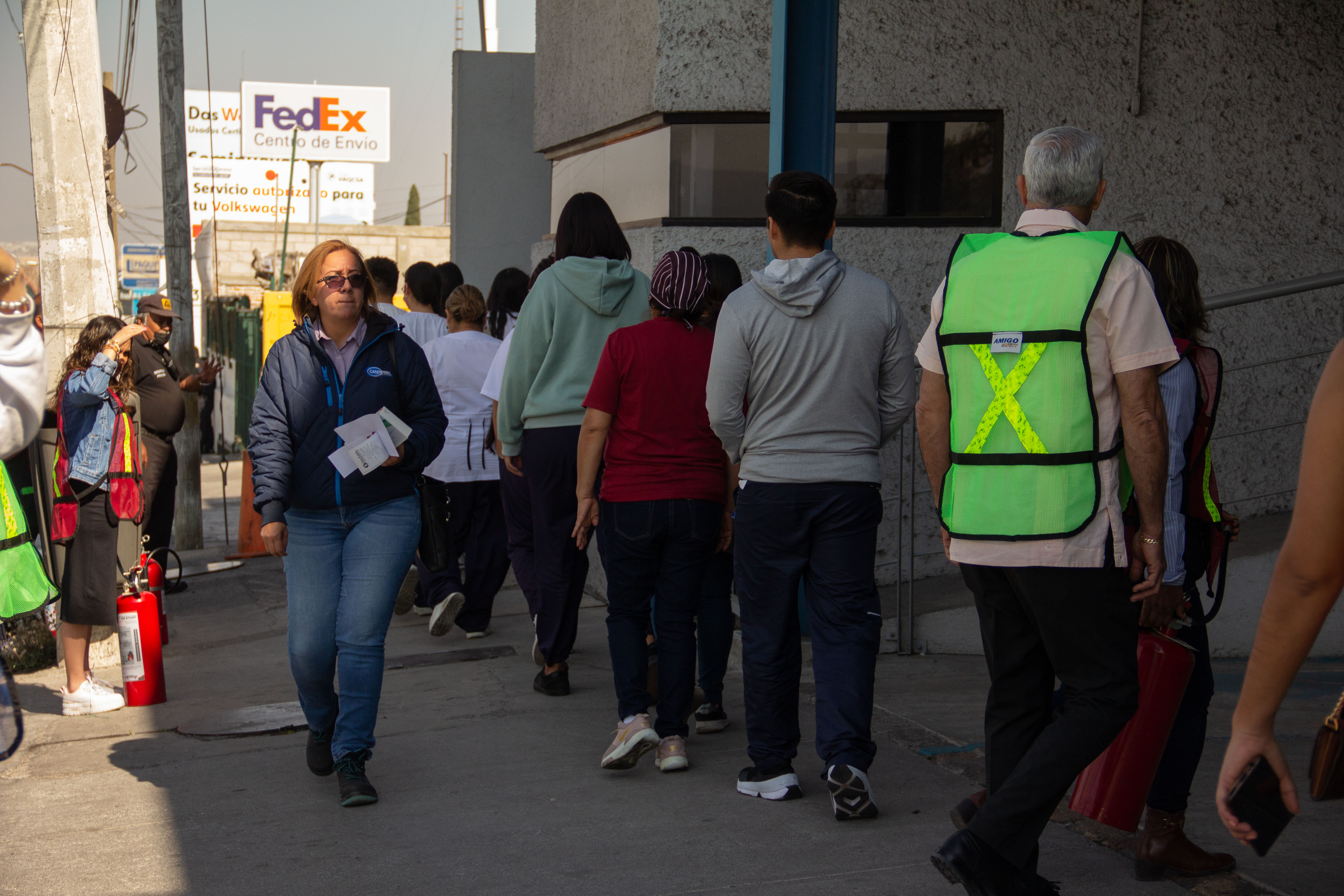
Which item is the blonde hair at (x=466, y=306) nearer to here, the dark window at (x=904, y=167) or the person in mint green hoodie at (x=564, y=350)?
the dark window at (x=904, y=167)

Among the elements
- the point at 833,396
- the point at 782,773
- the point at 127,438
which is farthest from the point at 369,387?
the point at 127,438

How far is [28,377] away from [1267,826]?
83.6 inches

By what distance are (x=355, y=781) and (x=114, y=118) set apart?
772 centimetres

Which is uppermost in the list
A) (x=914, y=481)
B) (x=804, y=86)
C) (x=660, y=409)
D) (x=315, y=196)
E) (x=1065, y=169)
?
(x=315, y=196)

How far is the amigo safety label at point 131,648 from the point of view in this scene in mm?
5426

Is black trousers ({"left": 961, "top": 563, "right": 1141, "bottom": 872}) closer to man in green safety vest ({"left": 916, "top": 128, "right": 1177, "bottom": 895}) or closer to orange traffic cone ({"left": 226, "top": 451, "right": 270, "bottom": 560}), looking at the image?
man in green safety vest ({"left": 916, "top": 128, "right": 1177, "bottom": 895})

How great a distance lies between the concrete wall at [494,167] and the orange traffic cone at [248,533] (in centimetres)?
248

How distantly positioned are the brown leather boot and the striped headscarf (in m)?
2.11

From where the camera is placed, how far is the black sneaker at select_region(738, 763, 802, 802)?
157 inches

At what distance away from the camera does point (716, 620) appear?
463 centimetres

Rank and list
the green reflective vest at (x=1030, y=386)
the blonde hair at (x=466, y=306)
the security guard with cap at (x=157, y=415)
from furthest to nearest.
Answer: the security guard with cap at (x=157, y=415), the blonde hair at (x=466, y=306), the green reflective vest at (x=1030, y=386)

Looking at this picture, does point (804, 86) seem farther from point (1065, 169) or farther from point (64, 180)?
point (64, 180)

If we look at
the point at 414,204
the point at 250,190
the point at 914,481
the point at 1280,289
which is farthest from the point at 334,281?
the point at 414,204

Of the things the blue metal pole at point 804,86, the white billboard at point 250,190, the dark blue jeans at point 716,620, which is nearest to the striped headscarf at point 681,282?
the dark blue jeans at point 716,620
